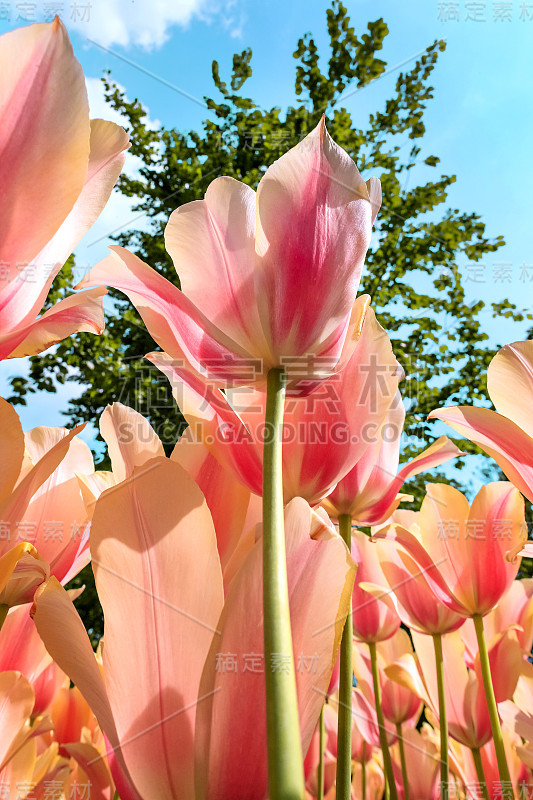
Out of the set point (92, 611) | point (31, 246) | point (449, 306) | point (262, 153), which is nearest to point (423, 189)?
point (449, 306)

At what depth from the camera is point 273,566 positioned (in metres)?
0.19

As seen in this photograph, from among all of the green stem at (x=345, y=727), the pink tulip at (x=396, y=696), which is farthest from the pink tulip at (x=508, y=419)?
the pink tulip at (x=396, y=696)

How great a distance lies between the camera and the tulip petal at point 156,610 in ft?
0.66

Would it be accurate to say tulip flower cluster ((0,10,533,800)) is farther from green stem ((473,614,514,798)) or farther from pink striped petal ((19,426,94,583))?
green stem ((473,614,514,798))

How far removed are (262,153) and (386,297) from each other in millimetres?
1612

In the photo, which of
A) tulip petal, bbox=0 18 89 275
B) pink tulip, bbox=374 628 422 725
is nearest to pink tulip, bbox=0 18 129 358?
tulip petal, bbox=0 18 89 275

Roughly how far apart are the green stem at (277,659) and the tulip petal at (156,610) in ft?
0.10

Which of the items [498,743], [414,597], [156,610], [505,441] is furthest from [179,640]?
[414,597]

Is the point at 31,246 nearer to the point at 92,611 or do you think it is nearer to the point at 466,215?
the point at 92,611

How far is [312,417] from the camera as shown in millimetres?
331

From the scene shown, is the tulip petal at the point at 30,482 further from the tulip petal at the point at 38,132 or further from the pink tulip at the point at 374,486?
the pink tulip at the point at 374,486

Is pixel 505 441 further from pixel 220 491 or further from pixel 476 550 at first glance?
pixel 476 550

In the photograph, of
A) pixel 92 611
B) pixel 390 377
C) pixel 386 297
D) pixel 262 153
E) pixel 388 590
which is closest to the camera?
pixel 390 377

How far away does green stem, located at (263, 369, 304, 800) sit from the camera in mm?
155
